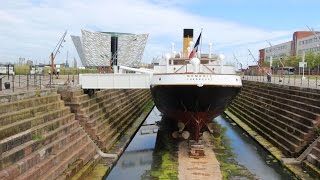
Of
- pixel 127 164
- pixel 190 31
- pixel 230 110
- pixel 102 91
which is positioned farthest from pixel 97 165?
pixel 230 110

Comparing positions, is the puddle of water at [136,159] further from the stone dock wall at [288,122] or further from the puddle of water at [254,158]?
the stone dock wall at [288,122]

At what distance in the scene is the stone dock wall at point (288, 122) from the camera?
20703 millimetres

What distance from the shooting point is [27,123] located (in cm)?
1543

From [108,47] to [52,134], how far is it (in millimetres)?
93322

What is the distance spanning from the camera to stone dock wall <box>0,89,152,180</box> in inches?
524

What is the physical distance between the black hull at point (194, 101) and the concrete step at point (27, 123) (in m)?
7.17

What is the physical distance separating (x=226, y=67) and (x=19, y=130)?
1715 centimetres

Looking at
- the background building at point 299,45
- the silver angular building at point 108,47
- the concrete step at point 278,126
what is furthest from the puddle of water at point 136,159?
the background building at point 299,45

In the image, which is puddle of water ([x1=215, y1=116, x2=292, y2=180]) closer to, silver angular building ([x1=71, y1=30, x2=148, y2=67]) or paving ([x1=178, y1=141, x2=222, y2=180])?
paving ([x1=178, y1=141, x2=222, y2=180])

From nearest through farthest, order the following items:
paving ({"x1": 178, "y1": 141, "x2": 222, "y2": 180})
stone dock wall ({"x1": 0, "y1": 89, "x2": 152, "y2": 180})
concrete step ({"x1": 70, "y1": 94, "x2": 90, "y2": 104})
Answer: stone dock wall ({"x1": 0, "y1": 89, "x2": 152, "y2": 180})
paving ({"x1": 178, "y1": 141, "x2": 222, "y2": 180})
concrete step ({"x1": 70, "y1": 94, "x2": 90, "y2": 104})

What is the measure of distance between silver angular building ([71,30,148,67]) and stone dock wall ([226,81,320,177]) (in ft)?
227

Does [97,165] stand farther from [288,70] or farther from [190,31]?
[288,70]

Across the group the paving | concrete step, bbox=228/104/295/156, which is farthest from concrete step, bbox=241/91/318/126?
the paving

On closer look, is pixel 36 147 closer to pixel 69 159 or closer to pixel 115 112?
pixel 69 159
